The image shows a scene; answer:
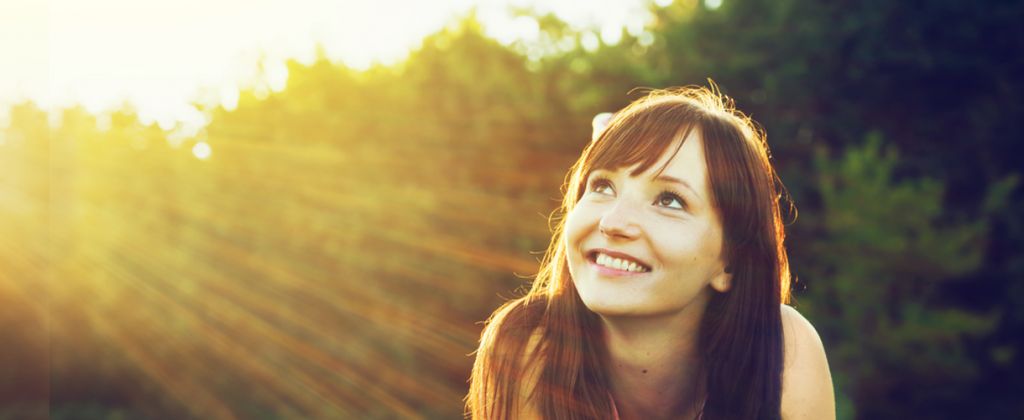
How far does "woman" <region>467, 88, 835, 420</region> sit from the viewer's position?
188cm

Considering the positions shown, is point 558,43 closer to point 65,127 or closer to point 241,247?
point 241,247

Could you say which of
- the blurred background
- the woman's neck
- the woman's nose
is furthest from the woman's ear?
the blurred background

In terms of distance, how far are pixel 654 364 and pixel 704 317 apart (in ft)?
0.60

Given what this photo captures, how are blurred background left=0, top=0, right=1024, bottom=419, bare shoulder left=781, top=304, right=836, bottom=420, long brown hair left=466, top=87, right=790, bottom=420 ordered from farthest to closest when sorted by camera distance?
blurred background left=0, top=0, right=1024, bottom=419
bare shoulder left=781, top=304, right=836, bottom=420
long brown hair left=466, top=87, right=790, bottom=420

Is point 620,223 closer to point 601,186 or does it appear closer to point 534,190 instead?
point 601,186

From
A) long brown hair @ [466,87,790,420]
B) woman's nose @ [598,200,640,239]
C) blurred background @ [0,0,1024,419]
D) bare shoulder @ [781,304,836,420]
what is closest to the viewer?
woman's nose @ [598,200,640,239]

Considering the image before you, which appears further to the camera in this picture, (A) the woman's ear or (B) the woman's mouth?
(A) the woman's ear

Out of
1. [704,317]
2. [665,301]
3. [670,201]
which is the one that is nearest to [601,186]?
[670,201]

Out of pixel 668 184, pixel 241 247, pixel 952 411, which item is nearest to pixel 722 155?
pixel 668 184

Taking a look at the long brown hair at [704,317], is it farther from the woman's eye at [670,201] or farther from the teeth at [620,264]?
the teeth at [620,264]

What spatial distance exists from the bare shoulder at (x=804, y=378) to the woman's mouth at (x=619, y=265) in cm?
53

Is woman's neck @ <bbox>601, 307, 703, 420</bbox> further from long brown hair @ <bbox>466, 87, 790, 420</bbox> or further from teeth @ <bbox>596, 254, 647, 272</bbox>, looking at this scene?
teeth @ <bbox>596, 254, 647, 272</bbox>

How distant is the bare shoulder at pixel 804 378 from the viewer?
2.06 meters

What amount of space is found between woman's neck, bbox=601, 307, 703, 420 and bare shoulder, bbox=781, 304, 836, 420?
0.77ft
